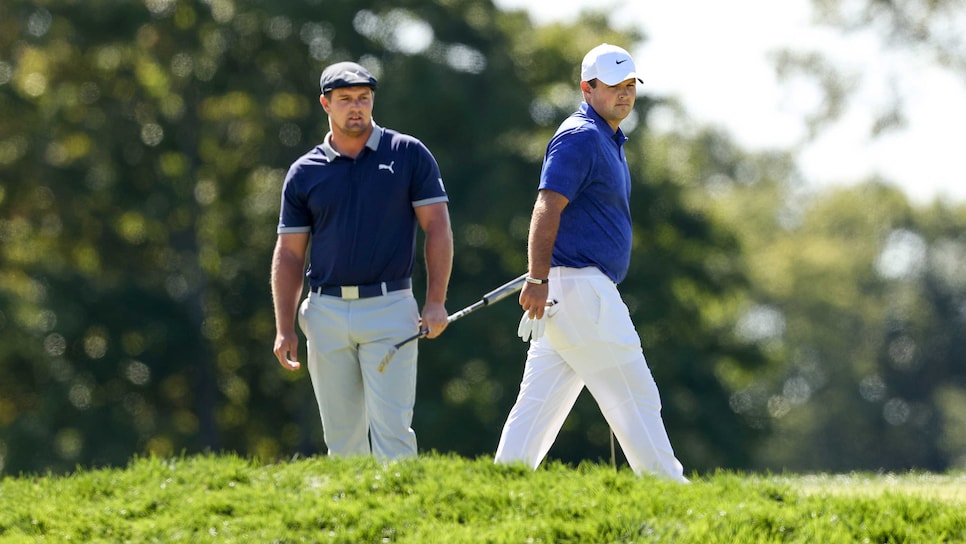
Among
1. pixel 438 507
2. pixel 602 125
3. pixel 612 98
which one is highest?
pixel 612 98

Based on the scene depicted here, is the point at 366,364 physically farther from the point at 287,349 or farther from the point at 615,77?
the point at 615,77

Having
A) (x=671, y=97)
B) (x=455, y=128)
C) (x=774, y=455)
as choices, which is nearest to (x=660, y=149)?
(x=671, y=97)

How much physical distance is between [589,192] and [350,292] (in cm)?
145

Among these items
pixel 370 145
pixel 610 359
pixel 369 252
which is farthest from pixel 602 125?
pixel 369 252

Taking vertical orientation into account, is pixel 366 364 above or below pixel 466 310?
below

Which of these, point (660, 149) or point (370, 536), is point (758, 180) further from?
point (370, 536)

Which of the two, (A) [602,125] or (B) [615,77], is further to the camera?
(A) [602,125]

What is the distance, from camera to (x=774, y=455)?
173 ft

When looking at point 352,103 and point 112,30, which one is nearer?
point 352,103

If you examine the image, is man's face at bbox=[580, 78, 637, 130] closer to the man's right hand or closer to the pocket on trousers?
the pocket on trousers

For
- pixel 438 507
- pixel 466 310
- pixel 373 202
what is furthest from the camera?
pixel 373 202

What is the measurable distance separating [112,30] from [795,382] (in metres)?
35.7

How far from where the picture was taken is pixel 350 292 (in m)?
8.54

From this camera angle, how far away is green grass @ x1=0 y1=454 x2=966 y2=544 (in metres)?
6.65
